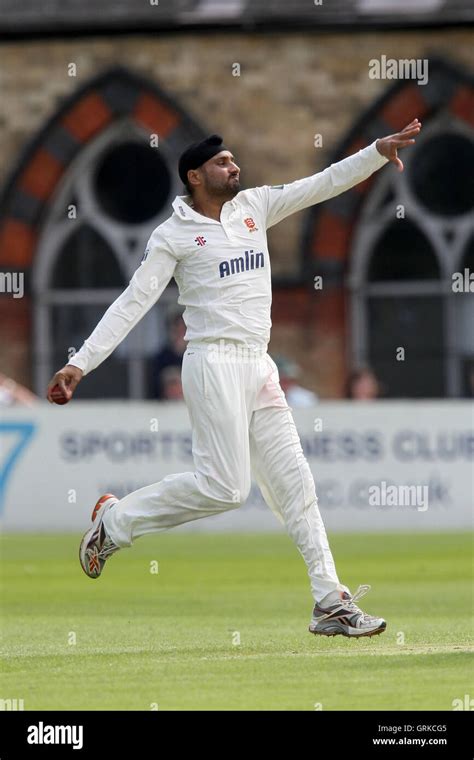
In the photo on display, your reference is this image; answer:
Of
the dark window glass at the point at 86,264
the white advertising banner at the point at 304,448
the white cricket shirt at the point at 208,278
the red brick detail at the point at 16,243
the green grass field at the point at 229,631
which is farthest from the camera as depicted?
the dark window glass at the point at 86,264

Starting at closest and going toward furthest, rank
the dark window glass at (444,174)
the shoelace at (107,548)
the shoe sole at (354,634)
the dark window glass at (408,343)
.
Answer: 1. the shoe sole at (354,634)
2. the shoelace at (107,548)
3. the dark window glass at (444,174)
4. the dark window glass at (408,343)

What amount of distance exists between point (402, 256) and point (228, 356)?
57.5 feet

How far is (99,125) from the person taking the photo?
89.3 ft

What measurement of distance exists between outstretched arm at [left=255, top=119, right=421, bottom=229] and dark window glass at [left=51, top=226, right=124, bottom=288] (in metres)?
17.6

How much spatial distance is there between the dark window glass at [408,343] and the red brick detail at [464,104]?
8.68ft

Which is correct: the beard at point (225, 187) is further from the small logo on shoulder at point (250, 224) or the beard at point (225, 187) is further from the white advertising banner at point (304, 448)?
the white advertising banner at point (304, 448)

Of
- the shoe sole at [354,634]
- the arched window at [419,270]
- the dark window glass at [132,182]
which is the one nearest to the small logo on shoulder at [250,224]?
the shoe sole at [354,634]

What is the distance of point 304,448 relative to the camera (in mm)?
18625

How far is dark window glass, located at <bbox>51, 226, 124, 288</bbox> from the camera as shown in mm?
27500

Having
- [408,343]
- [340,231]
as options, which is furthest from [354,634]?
[408,343]

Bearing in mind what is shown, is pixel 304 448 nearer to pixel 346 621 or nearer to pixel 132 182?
pixel 346 621

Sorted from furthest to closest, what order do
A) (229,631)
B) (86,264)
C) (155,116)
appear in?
(86,264) → (155,116) → (229,631)

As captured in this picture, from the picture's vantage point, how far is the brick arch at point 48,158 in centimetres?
2709
